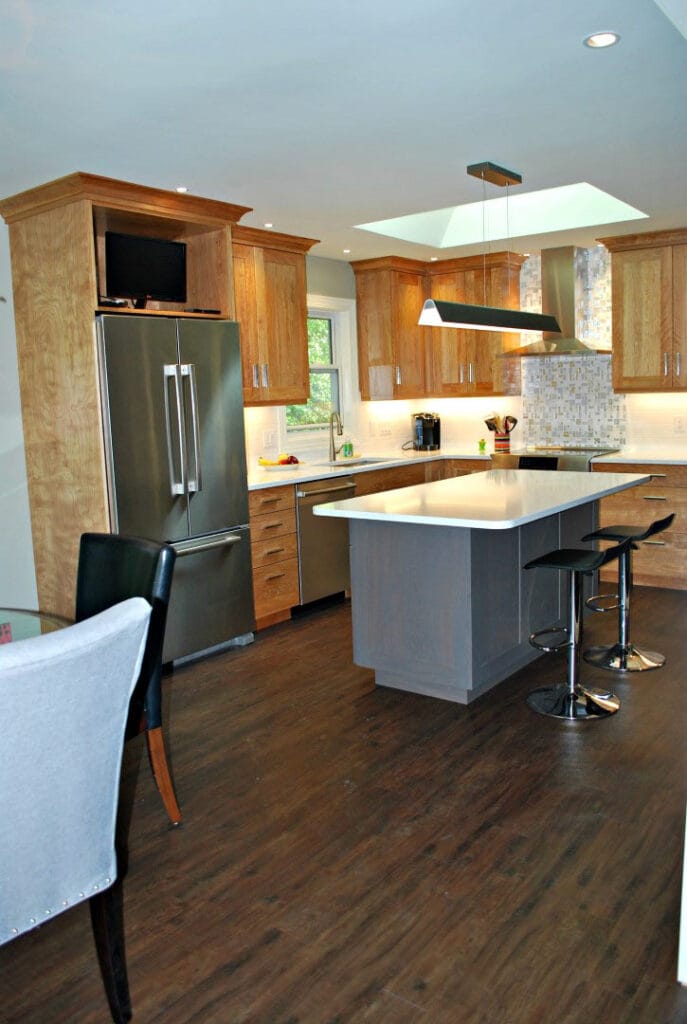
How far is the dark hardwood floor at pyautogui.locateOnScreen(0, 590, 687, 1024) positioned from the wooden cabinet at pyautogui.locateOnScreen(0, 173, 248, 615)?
1.09m

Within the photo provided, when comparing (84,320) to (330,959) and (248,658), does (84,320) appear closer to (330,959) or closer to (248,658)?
(248,658)

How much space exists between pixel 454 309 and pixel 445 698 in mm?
1833

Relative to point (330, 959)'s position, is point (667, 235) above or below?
above

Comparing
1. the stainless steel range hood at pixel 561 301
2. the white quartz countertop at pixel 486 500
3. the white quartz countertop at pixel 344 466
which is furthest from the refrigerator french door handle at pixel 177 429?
the stainless steel range hood at pixel 561 301

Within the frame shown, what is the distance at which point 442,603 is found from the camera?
3.68 m

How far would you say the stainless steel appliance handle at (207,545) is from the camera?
4.33m

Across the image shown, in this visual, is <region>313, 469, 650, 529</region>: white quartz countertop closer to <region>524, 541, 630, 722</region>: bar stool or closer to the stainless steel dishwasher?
<region>524, 541, 630, 722</region>: bar stool

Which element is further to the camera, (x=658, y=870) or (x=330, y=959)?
(x=658, y=870)

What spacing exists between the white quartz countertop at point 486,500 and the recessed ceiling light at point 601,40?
5.40 ft

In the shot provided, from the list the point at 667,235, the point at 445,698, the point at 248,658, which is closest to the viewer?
the point at 445,698

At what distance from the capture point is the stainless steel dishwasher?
207 inches

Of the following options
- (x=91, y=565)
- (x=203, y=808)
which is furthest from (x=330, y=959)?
(x=91, y=565)

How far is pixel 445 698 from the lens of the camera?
3.86 metres

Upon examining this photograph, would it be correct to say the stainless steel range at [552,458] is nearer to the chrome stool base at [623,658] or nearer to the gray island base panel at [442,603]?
the chrome stool base at [623,658]
